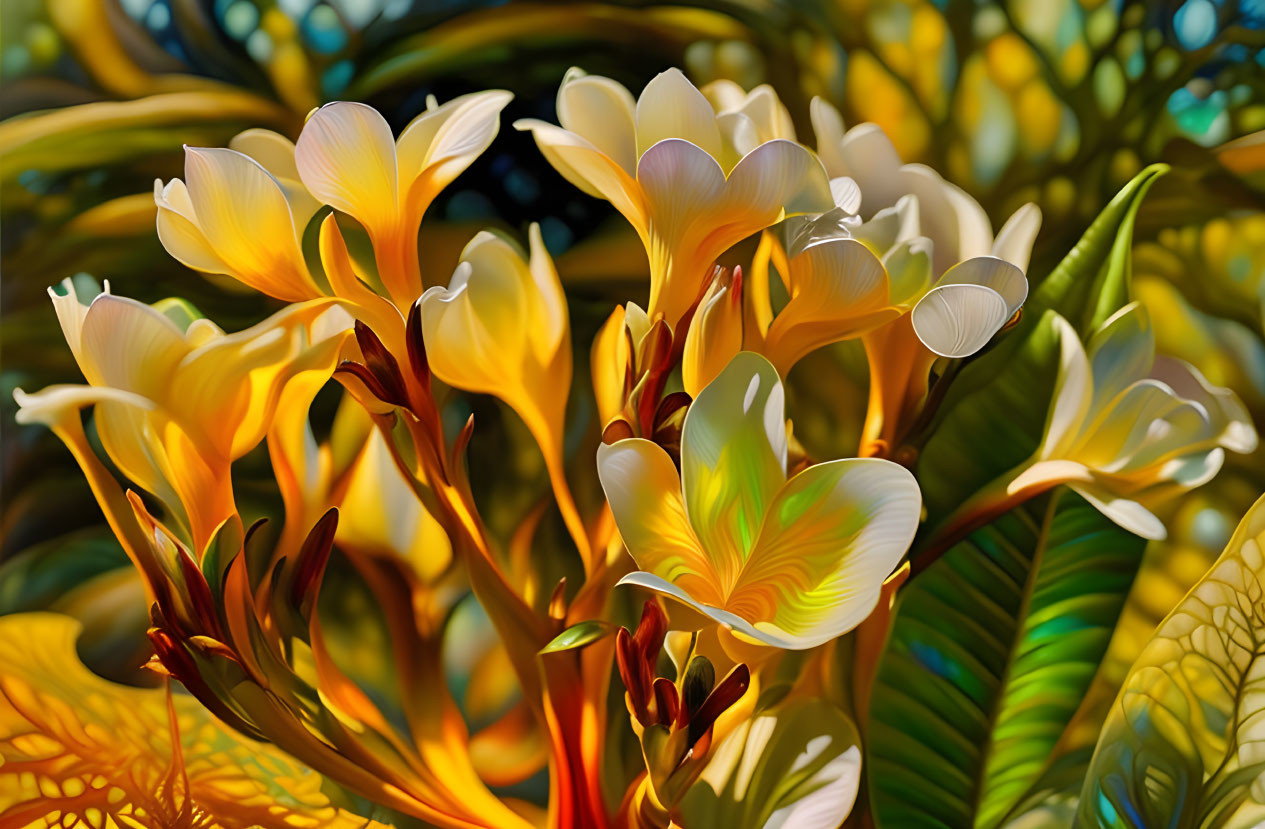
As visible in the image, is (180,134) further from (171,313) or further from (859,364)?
(859,364)

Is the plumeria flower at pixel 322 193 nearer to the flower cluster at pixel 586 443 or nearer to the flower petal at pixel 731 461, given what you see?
the flower cluster at pixel 586 443

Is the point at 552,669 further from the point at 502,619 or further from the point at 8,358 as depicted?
the point at 8,358

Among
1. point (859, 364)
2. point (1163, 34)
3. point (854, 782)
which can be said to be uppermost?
point (1163, 34)

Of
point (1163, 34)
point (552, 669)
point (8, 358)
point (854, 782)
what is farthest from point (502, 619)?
point (1163, 34)

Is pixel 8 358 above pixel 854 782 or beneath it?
above

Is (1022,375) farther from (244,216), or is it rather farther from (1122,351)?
(244,216)

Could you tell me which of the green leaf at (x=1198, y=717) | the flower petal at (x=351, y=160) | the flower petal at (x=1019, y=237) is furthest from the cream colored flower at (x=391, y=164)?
the green leaf at (x=1198, y=717)

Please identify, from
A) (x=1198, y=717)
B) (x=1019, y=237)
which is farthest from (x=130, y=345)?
(x=1198, y=717)
